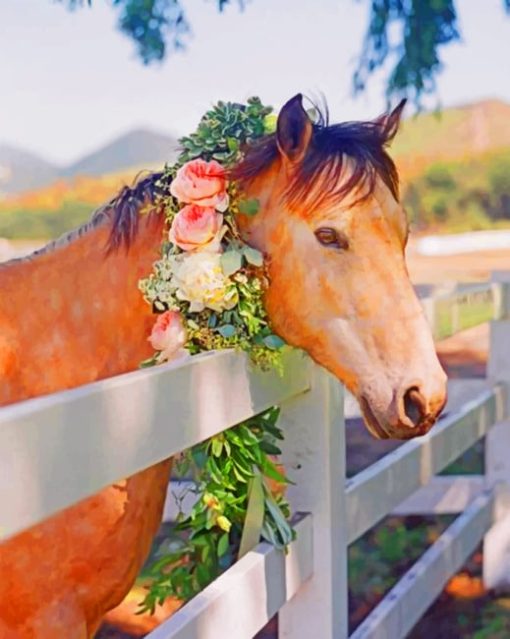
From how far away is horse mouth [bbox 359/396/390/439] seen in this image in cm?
148

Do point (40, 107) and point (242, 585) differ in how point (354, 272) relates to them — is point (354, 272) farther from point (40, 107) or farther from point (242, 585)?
point (40, 107)

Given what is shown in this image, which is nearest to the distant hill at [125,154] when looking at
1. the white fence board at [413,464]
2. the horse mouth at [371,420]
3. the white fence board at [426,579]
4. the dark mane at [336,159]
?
the white fence board at [413,464]

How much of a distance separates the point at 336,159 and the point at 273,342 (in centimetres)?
32

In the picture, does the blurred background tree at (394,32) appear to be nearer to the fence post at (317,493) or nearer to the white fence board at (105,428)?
the fence post at (317,493)

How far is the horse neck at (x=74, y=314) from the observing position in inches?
63.6

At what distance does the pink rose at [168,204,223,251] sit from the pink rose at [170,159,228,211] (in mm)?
14

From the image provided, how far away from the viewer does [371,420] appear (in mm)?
1496

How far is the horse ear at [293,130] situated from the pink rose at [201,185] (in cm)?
12

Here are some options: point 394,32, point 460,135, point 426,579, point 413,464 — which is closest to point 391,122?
point 413,464

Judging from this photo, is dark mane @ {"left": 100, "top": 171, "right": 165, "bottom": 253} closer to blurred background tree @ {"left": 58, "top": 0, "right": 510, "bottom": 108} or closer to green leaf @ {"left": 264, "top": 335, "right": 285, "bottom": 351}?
green leaf @ {"left": 264, "top": 335, "right": 285, "bottom": 351}

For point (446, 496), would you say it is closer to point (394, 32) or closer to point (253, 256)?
point (253, 256)

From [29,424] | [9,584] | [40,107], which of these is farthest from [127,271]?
[40,107]

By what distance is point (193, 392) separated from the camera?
1284 millimetres

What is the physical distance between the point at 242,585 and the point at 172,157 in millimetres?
819
